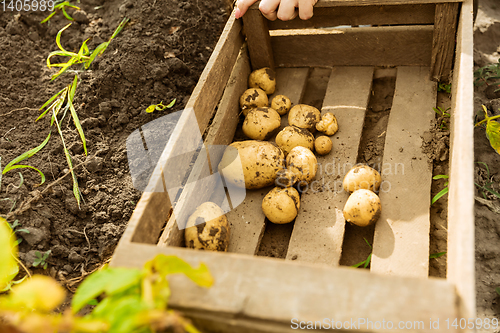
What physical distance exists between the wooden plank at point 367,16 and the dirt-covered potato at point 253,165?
3.29 feet

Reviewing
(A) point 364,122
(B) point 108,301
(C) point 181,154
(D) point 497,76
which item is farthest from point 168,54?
(D) point 497,76

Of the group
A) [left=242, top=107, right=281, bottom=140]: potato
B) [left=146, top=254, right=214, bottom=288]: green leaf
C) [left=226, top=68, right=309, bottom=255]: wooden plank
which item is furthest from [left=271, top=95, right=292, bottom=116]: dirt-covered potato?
[left=146, top=254, right=214, bottom=288]: green leaf

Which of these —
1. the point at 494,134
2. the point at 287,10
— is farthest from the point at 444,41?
the point at 287,10

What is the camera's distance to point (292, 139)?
222 cm

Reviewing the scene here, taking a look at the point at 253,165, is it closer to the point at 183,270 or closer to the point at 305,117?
the point at 305,117

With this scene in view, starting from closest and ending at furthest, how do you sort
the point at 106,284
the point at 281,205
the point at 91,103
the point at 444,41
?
the point at 106,284 < the point at 281,205 < the point at 444,41 < the point at 91,103

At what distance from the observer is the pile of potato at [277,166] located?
1888 millimetres

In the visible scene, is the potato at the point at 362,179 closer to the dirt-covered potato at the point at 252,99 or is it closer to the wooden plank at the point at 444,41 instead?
the dirt-covered potato at the point at 252,99

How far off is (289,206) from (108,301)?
41.4 inches

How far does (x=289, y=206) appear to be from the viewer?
1976mm

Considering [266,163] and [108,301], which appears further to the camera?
[266,163]

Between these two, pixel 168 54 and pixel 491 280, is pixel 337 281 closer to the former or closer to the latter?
pixel 491 280

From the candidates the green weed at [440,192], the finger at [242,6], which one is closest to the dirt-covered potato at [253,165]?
the green weed at [440,192]

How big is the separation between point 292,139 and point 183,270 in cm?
124
